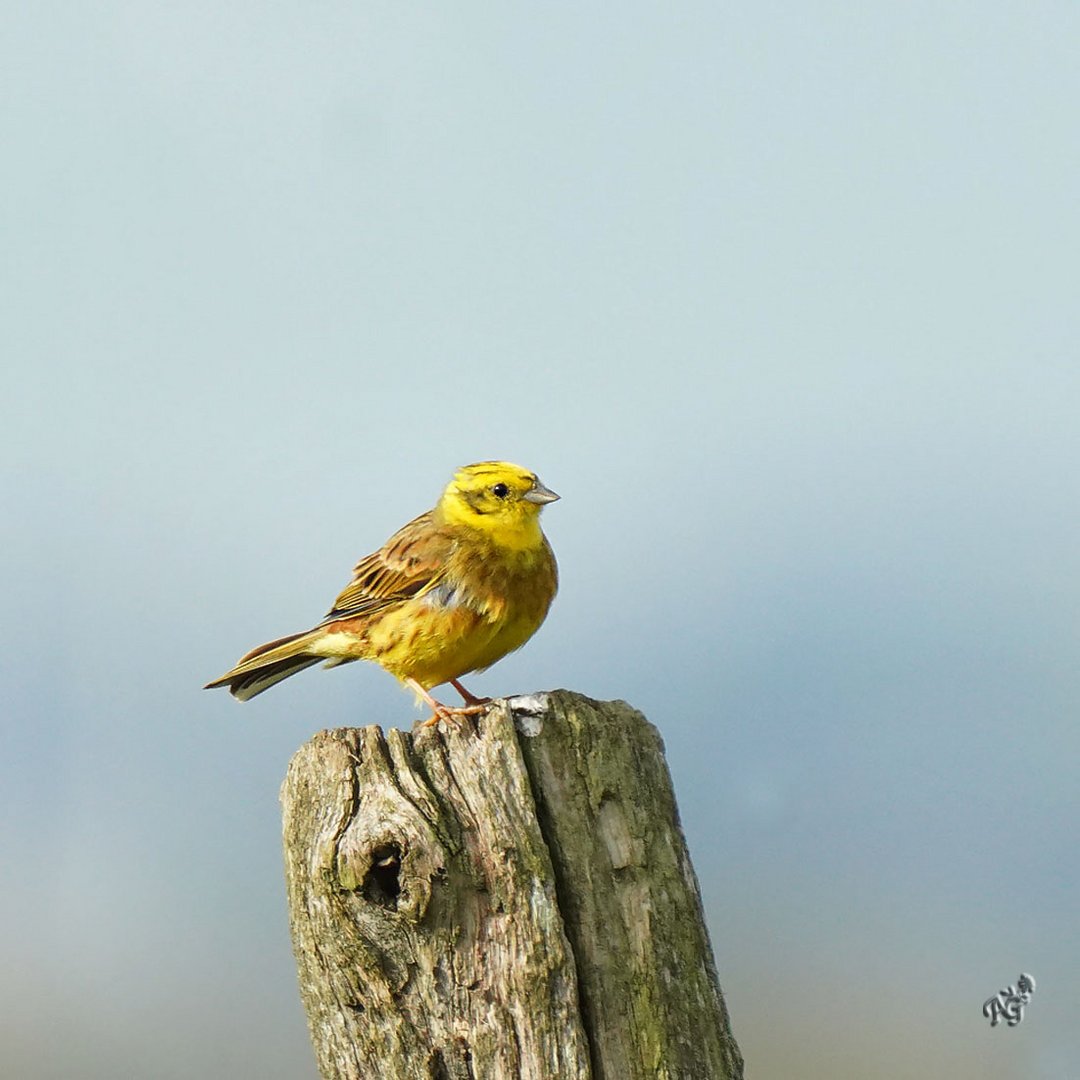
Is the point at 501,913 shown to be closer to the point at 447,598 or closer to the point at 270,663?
the point at 447,598

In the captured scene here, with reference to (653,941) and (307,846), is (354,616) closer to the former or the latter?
(307,846)

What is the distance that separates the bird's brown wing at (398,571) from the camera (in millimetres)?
5453

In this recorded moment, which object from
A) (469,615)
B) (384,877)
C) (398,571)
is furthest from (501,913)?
(398,571)

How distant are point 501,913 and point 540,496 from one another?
2.79 metres

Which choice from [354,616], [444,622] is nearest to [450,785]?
[444,622]

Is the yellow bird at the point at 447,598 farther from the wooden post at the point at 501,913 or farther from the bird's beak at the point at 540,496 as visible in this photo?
the wooden post at the point at 501,913

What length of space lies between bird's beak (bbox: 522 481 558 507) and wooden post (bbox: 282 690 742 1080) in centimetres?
240

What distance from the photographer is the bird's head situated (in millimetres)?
5582

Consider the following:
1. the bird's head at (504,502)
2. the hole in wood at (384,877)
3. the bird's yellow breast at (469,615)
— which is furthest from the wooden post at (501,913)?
the bird's head at (504,502)

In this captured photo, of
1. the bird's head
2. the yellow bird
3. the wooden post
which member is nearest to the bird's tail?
the yellow bird

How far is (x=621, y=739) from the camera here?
10.8 feet

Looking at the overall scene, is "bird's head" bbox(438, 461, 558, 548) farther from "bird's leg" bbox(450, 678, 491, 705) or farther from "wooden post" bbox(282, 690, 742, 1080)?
"wooden post" bbox(282, 690, 742, 1080)

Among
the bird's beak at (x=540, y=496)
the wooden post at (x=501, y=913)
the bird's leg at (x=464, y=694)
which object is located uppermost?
the bird's beak at (x=540, y=496)

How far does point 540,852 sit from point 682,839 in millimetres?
423
